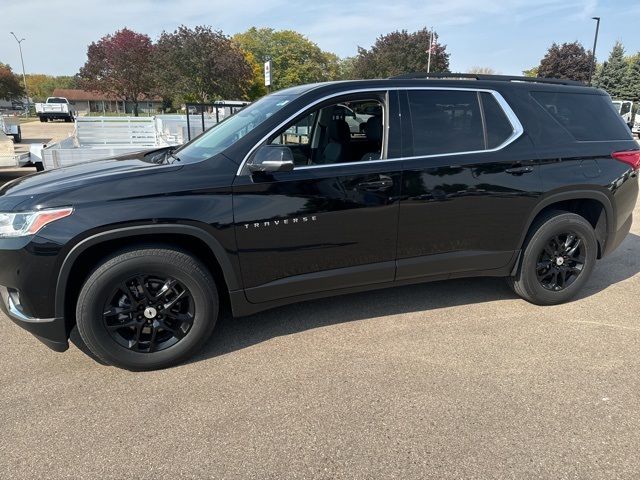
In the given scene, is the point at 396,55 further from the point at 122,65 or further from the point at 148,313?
the point at 148,313

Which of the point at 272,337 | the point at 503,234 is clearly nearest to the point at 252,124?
the point at 272,337

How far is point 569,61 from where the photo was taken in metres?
53.0

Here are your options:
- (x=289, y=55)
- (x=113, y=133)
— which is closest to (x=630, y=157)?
(x=113, y=133)

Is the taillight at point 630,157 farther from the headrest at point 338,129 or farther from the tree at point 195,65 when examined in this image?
the tree at point 195,65

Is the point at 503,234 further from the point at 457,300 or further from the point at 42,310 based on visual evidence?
the point at 42,310

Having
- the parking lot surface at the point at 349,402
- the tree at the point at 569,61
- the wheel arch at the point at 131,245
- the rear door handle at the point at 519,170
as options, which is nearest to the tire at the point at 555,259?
the parking lot surface at the point at 349,402

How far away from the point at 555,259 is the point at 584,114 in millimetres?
1275

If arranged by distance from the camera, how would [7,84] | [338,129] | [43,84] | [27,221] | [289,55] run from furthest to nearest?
1. [43,84]
2. [289,55]
3. [7,84]
4. [338,129]
5. [27,221]

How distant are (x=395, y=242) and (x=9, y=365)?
2777 millimetres

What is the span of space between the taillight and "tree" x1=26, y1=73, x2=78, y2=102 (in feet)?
403

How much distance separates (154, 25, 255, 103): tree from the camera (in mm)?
31969

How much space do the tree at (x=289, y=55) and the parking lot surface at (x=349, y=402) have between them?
7384cm

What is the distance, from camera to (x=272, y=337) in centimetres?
355

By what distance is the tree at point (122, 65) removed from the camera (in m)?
38.3
